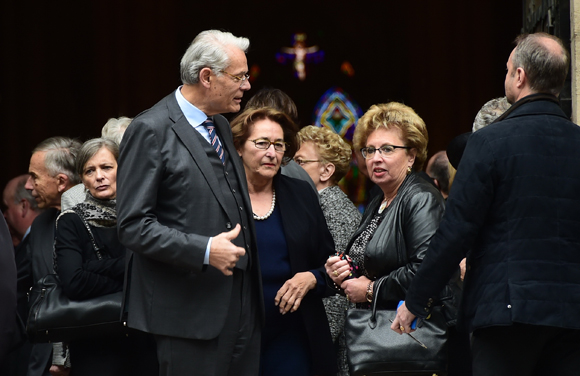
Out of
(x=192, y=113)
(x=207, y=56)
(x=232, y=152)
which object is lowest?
(x=232, y=152)

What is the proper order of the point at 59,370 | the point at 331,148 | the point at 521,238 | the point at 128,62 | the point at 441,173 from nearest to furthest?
1. the point at 521,238
2. the point at 59,370
3. the point at 331,148
4. the point at 441,173
5. the point at 128,62

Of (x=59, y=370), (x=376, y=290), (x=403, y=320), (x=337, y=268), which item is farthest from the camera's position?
(x=59, y=370)

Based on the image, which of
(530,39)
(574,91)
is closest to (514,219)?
(530,39)

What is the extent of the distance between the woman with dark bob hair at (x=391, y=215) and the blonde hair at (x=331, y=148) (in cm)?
84

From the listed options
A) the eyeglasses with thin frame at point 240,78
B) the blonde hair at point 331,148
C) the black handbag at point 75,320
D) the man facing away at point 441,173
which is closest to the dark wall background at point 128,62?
the man facing away at point 441,173

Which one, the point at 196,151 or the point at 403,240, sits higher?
the point at 196,151

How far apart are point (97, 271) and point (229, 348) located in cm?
95

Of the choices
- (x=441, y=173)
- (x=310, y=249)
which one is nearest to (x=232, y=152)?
(x=310, y=249)

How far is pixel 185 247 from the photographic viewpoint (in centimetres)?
295

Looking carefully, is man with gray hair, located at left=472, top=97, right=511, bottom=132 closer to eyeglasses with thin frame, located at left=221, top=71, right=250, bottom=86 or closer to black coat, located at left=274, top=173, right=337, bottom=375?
black coat, located at left=274, top=173, right=337, bottom=375

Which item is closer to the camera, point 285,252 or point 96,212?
point 285,252

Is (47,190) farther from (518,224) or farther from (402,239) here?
(518,224)

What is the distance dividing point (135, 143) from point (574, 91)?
93.1 inches

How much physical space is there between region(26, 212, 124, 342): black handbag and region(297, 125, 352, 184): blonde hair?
164 cm
